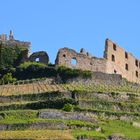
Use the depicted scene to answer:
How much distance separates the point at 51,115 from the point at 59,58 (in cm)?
2151

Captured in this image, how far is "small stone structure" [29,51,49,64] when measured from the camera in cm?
9381

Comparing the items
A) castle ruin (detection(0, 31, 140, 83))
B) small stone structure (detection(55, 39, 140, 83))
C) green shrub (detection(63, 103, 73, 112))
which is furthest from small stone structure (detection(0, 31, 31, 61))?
green shrub (detection(63, 103, 73, 112))

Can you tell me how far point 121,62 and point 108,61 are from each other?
3701mm

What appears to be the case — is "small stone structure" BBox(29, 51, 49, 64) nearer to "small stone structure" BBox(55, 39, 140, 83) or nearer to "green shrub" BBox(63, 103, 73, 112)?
"small stone structure" BBox(55, 39, 140, 83)

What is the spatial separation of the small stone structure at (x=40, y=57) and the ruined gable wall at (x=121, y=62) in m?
7.39

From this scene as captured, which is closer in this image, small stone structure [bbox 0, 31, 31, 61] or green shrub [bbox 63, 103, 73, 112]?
green shrub [bbox 63, 103, 73, 112]

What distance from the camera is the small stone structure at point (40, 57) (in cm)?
9381

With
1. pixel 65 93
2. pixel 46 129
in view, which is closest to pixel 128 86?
pixel 65 93

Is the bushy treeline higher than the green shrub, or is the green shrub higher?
the bushy treeline

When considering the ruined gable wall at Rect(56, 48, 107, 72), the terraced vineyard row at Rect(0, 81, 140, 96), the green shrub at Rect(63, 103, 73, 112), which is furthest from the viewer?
the ruined gable wall at Rect(56, 48, 107, 72)

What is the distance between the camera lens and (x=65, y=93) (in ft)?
261

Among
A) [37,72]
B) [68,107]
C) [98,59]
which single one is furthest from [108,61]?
[68,107]

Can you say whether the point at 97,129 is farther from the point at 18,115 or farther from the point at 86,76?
the point at 86,76

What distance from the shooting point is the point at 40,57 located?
308 ft
